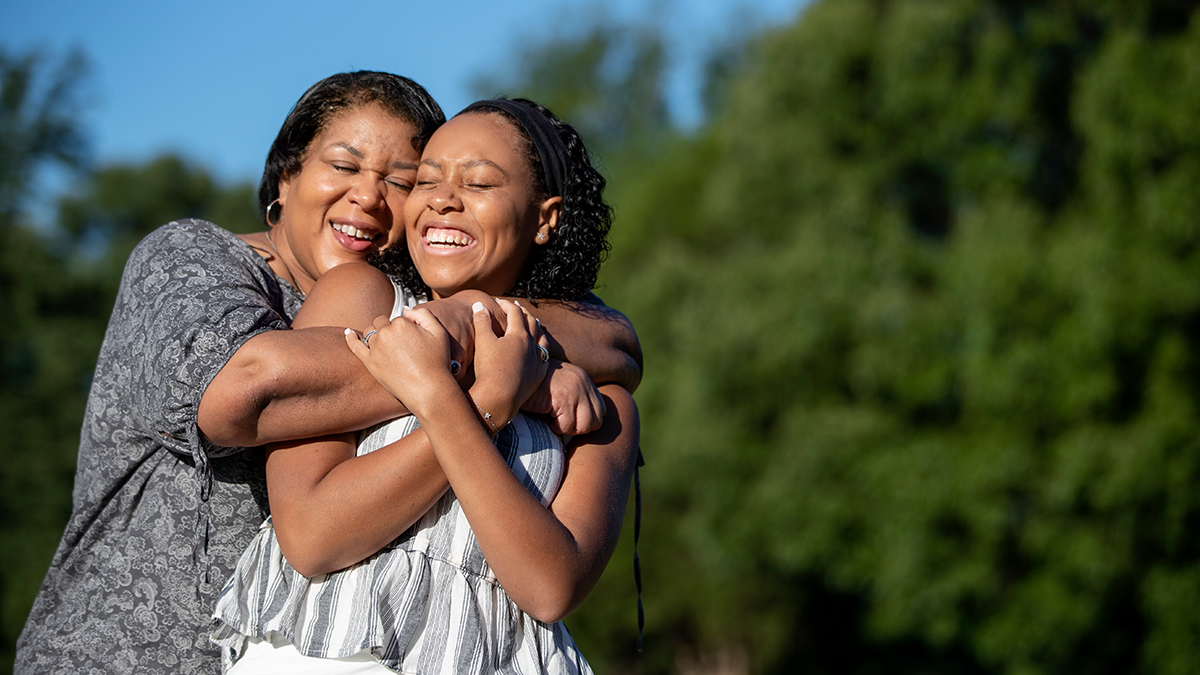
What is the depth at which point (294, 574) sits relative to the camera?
197 centimetres

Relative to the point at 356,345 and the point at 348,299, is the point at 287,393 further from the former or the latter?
the point at 348,299

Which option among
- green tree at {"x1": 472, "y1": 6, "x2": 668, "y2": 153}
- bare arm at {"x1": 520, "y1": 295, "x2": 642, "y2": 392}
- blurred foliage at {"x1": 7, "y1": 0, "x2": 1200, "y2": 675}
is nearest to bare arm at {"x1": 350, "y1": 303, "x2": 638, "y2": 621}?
bare arm at {"x1": 520, "y1": 295, "x2": 642, "y2": 392}

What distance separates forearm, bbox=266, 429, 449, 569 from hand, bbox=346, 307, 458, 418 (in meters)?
0.10

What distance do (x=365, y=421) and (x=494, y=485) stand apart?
0.31 metres

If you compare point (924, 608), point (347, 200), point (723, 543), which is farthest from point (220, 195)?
point (347, 200)

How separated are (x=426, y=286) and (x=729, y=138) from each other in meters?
11.9

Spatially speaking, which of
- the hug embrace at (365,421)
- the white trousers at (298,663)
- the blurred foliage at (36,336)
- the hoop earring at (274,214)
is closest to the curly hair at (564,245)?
the hug embrace at (365,421)

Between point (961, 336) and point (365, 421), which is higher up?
point (365, 421)

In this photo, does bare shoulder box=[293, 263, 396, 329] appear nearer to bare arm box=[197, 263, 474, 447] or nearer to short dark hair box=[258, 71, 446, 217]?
bare arm box=[197, 263, 474, 447]

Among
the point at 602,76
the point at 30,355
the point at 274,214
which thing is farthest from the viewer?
the point at 602,76

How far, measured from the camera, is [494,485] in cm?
188

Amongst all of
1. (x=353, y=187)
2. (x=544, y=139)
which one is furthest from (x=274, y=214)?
(x=544, y=139)

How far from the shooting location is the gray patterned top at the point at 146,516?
7.20ft

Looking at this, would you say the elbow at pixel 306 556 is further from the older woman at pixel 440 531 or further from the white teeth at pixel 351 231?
the white teeth at pixel 351 231
